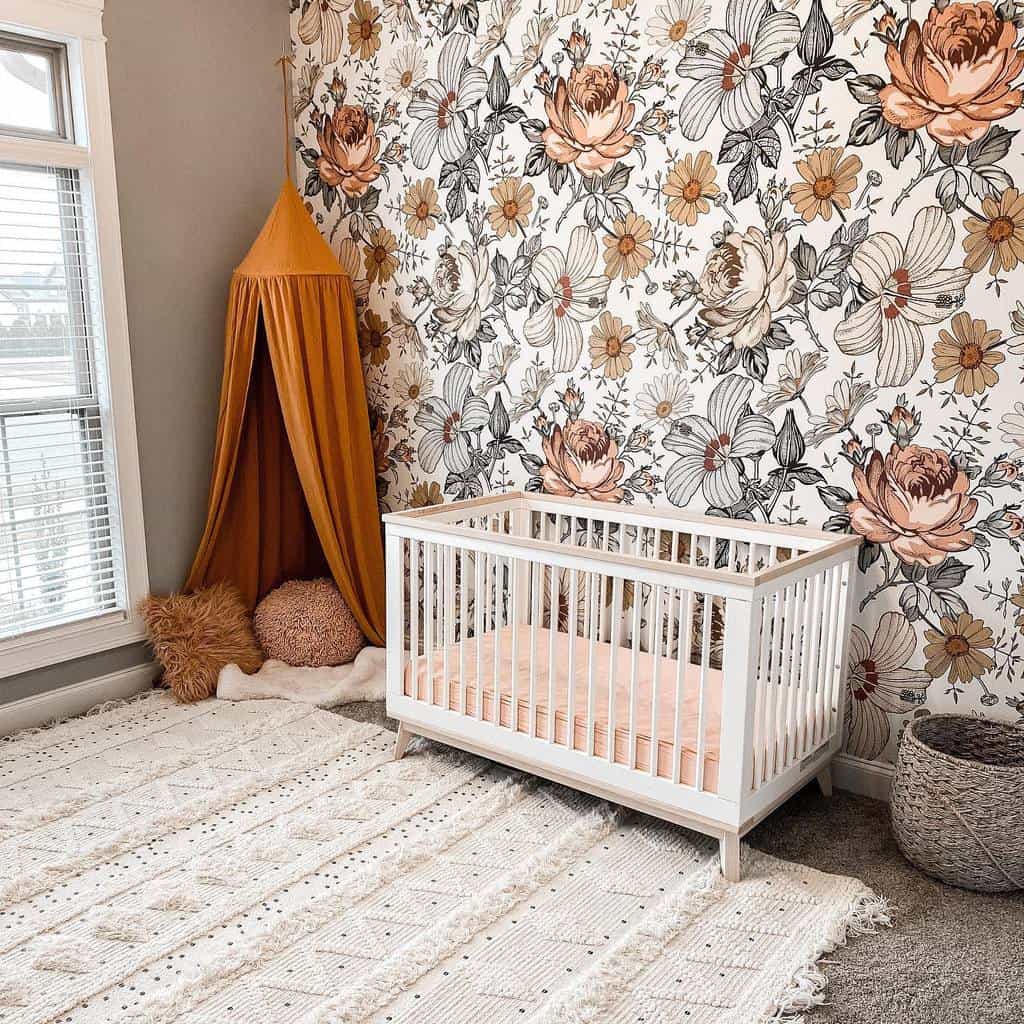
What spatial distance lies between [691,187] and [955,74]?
68cm

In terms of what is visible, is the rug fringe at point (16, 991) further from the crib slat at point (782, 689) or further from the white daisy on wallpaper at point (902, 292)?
the white daisy on wallpaper at point (902, 292)

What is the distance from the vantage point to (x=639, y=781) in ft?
7.38

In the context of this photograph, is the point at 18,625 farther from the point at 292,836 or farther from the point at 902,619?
the point at 902,619

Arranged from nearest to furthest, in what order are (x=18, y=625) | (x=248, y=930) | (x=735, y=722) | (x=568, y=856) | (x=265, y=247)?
(x=248, y=930) → (x=735, y=722) → (x=568, y=856) → (x=18, y=625) → (x=265, y=247)

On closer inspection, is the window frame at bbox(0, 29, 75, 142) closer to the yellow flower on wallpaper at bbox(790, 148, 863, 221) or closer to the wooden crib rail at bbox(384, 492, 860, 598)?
the wooden crib rail at bbox(384, 492, 860, 598)

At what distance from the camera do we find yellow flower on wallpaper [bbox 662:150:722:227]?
261 centimetres

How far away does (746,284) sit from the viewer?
258 centimetres

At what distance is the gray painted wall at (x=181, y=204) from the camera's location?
120 inches

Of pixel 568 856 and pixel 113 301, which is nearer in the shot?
pixel 568 856

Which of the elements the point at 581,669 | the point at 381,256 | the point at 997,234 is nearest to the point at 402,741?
the point at 581,669

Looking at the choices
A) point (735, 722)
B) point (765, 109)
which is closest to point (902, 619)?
point (735, 722)

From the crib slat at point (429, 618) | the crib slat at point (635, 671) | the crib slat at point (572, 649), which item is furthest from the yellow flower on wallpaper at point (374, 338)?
the crib slat at point (635, 671)

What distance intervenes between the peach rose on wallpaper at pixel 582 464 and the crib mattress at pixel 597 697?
0.45m

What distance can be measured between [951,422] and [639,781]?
1.13 metres
